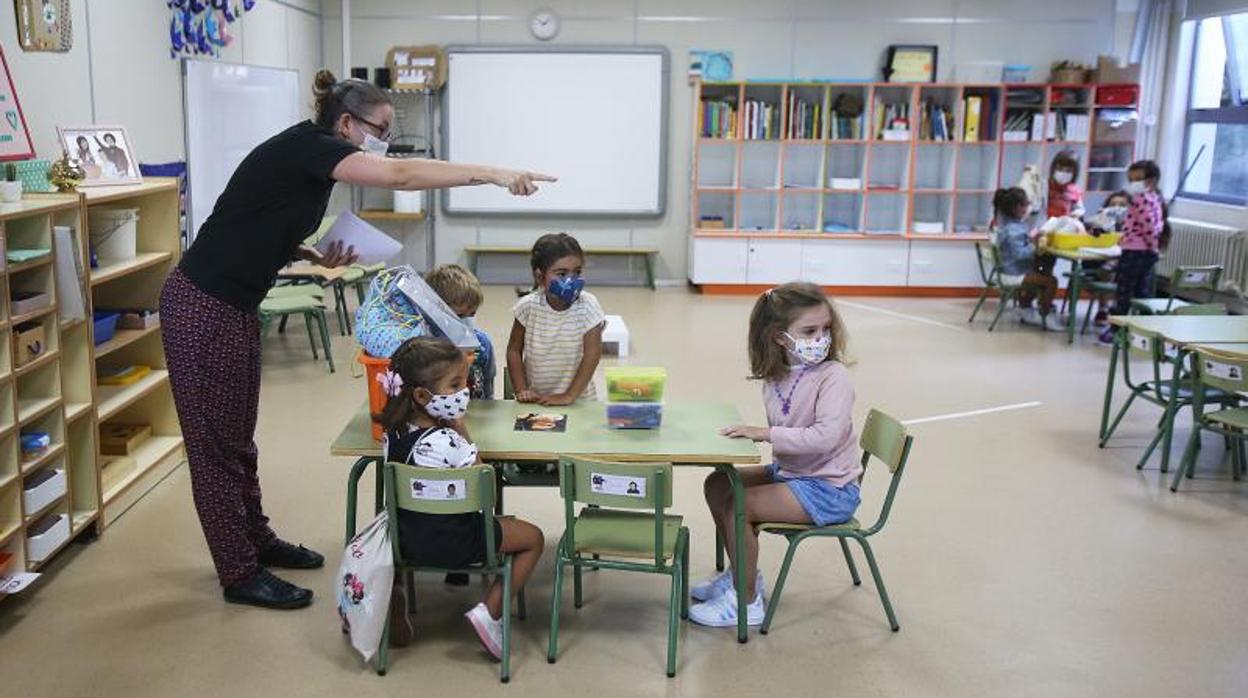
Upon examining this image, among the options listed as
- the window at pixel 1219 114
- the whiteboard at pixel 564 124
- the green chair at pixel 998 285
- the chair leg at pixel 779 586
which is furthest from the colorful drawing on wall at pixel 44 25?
the window at pixel 1219 114

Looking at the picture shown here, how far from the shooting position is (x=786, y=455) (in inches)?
134

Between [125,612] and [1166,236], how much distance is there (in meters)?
7.33

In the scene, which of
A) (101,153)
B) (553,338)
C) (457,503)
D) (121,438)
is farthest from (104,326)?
(457,503)

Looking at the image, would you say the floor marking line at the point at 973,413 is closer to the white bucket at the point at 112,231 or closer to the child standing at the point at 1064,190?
the child standing at the point at 1064,190

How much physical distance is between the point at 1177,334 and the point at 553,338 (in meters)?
3.04

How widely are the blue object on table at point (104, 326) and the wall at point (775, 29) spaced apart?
241 inches

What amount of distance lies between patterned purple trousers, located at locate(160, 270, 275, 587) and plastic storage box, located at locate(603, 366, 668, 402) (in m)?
1.09

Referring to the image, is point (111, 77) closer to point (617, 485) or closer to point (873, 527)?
point (617, 485)

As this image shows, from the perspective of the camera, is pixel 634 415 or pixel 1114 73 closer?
pixel 634 415

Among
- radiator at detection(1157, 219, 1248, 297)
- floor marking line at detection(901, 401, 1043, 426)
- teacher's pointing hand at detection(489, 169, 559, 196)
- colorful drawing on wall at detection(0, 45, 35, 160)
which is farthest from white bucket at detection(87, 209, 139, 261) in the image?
radiator at detection(1157, 219, 1248, 297)

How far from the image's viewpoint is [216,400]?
3.36 meters

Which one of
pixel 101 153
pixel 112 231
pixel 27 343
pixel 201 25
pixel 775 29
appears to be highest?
pixel 775 29

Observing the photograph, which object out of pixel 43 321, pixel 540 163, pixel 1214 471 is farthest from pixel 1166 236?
pixel 43 321

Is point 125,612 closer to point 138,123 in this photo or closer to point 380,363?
point 380,363
